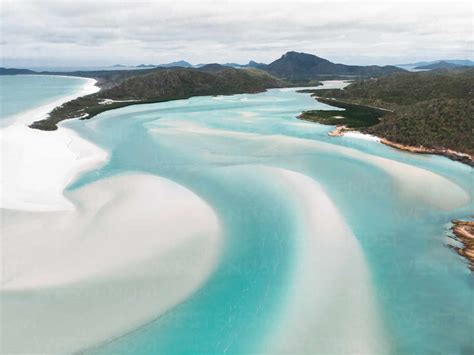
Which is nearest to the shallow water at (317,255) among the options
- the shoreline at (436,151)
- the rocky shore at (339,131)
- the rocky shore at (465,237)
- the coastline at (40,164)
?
the rocky shore at (465,237)

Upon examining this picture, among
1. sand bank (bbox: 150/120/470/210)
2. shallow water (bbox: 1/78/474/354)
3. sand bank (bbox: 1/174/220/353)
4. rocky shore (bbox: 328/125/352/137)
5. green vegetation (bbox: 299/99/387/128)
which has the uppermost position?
sand bank (bbox: 1/174/220/353)

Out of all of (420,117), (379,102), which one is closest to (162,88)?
(379,102)

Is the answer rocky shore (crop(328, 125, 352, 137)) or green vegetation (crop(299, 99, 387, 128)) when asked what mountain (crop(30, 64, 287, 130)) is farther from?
rocky shore (crop(328, 125, 352, 137))

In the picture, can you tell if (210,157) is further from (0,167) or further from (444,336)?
(444,336)

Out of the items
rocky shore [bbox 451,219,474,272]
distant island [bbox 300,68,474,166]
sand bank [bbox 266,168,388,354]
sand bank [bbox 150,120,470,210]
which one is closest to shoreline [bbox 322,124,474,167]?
distant island [bbox 300,68,474,166]

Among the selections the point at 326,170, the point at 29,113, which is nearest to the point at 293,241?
the point at 326,170

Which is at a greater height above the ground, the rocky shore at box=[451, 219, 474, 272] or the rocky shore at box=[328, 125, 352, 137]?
the rocky shore at box=[451, 219, 474, 272]

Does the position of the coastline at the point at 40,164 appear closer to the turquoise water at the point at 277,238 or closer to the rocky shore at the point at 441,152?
the turquoise water at the point at 277,238
